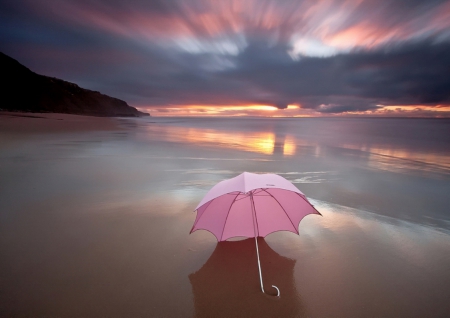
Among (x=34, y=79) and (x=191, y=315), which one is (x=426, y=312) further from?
(x=34, y=79)

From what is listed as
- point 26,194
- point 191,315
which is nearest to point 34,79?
point 26,194

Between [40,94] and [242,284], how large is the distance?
111530 mm

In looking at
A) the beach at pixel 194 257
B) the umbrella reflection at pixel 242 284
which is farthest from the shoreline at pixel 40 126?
the umbrella reflection at pixel 242 284

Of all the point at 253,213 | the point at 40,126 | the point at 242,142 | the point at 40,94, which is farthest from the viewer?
the point at 40,94

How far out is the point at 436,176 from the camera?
31.7 feet

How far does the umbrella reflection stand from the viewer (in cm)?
282

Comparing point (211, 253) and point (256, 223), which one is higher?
point (256, 223)

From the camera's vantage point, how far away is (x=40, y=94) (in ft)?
285

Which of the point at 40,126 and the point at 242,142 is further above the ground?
the point at 40,126

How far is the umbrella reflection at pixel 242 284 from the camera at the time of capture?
9.25ft

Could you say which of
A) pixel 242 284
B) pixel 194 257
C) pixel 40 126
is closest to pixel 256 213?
pixel 242 284

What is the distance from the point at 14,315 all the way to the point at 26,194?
4.39 meters

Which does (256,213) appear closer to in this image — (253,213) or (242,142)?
(253,213)

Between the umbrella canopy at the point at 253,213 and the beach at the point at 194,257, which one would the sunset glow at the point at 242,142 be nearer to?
the beach at the point at 194,257
